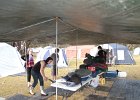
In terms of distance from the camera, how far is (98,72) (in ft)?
26.9

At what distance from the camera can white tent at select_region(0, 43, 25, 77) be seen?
505 inches

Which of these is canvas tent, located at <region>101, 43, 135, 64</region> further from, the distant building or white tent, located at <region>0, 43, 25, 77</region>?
white tent, located at <region>0, 43, 25, 77</region>

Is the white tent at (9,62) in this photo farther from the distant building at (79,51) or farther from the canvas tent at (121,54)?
the distant building at (79,51)

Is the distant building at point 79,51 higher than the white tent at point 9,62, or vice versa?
the distant building at point 79,51

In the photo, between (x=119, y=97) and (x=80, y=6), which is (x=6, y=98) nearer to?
(x=119, y=97)

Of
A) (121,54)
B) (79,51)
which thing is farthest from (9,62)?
(79,51)

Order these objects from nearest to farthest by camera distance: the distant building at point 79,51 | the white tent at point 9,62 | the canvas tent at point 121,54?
the white tent at point 9,62, the canvas tent at point 121,54, the distant building at point 79,51

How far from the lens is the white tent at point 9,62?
12.8 m

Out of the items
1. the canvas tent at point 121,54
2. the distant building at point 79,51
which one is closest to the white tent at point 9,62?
the canvas tent at point 121,54

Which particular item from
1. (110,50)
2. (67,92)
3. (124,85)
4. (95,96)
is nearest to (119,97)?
(95,96)

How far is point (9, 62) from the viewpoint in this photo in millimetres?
13195

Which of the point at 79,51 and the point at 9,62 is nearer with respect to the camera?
the point at 9,62

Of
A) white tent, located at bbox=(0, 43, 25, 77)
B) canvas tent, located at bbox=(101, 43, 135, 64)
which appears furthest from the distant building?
white tent, located at bbox=(0, 43, 25, 77)

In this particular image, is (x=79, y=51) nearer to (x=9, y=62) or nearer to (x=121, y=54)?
(x=121, y=54)
